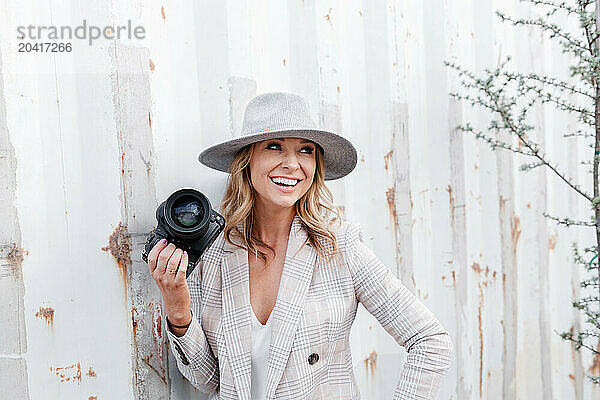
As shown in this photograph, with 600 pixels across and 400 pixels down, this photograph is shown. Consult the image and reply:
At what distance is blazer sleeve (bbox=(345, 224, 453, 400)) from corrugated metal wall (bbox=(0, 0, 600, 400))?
446 millimetres

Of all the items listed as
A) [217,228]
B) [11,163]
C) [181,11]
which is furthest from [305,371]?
[181,11]

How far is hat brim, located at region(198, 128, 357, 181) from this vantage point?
5.95 ft

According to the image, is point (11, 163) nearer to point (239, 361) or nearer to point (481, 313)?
point (239, 361)

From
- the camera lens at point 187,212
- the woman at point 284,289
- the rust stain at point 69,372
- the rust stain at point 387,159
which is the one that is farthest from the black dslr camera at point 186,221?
the rust stain at point 387,159

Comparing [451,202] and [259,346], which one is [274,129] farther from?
[451,202]

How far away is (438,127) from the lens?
2.65 metres

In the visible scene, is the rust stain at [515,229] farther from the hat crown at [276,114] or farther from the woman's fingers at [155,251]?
the woman's fingers at [155,251]

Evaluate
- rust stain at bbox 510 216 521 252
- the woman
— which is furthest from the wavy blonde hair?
rust stain at bbox 510 216 521 252

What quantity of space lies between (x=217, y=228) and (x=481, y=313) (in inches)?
60.6

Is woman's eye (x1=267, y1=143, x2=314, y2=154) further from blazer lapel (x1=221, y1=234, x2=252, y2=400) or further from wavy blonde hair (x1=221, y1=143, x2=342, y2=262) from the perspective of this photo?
blazer lapel (x1=221, y1=234, x2=252, y2=400)

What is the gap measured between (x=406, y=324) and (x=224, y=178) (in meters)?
0.72

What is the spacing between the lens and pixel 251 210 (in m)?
2.00

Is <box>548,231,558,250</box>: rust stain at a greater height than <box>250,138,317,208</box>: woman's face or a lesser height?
lesser

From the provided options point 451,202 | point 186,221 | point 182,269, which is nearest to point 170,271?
point 182,269
